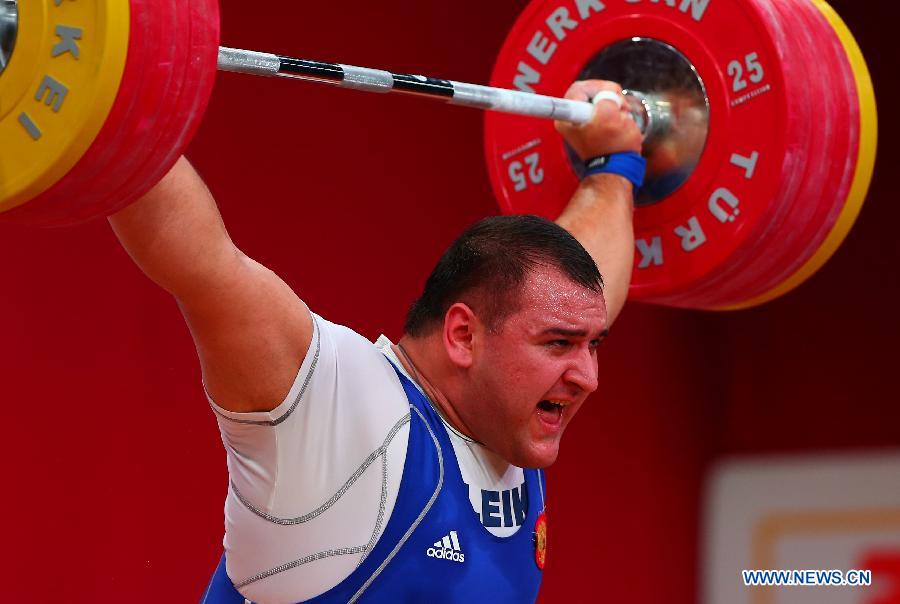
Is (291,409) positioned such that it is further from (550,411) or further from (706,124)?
(706,124)

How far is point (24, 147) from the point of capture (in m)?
1.65

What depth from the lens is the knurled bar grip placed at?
6.37 feet

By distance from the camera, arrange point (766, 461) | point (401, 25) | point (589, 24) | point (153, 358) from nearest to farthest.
Result: point (589, 24)
point (153, 358)
point (401, 25)
point (766, 461)

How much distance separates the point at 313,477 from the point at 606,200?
3.30 feet

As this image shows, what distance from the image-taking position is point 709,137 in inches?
109

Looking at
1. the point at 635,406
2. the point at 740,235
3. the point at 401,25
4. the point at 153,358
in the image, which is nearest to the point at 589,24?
the point at 740,235

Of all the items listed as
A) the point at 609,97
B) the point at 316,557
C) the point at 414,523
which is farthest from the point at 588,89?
the point at 316,557

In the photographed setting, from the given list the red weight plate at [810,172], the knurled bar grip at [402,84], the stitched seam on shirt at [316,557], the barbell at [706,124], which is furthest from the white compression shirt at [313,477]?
the red weight plate at [810,172]

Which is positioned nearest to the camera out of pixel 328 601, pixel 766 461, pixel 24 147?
pixel 24 147

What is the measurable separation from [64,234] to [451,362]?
1226 millimetres

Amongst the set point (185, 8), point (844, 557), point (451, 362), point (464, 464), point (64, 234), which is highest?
point (185, 8)

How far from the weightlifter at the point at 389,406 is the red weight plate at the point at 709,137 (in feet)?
2.04

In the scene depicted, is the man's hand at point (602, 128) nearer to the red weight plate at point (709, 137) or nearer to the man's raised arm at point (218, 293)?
the red weight plate at point (709, 137)

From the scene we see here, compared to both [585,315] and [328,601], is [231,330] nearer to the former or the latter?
[328,601]
